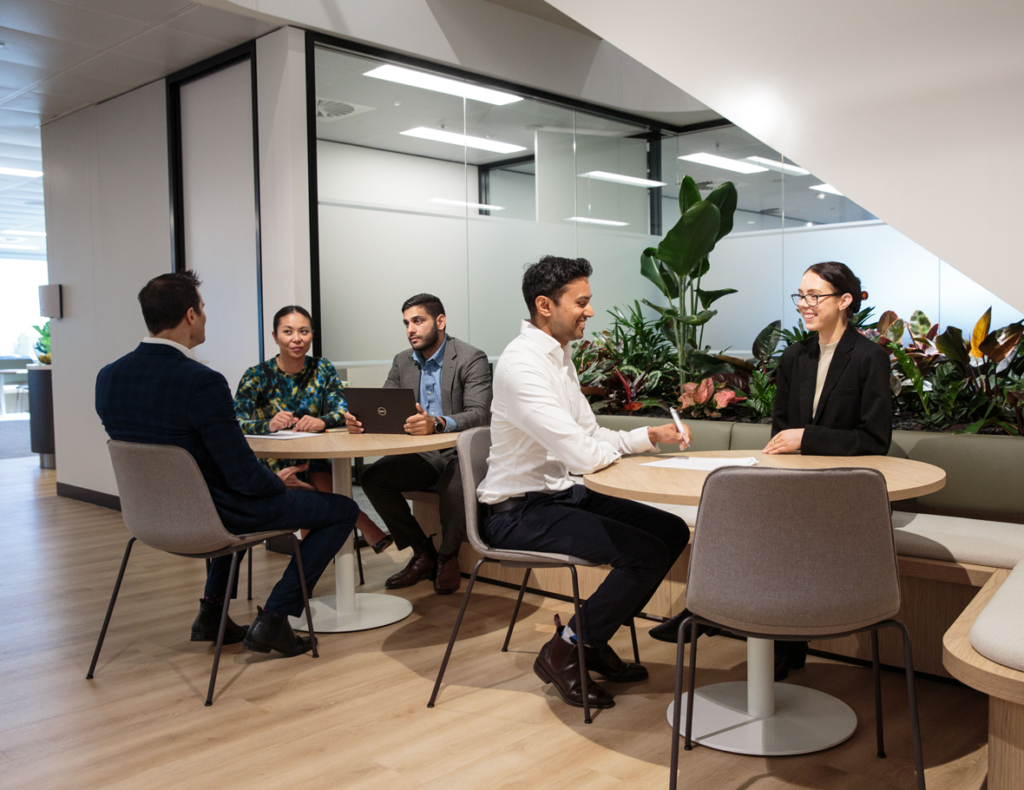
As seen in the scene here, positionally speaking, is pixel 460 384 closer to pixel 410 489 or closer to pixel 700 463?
pixel 410 489

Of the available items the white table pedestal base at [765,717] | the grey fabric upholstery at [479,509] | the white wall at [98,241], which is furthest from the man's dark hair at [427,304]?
the white wall at [98,241]

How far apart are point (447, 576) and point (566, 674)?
1349 millimetres

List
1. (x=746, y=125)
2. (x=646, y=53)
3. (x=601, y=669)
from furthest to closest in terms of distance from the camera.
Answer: (x=646, y=53)
(x=746, y=125)
(x=601, y=669)

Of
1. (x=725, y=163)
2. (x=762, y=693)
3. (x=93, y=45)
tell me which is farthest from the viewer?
(x=725, y=163)

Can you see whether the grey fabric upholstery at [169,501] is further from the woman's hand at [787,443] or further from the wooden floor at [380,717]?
the woman's hand at [787,443]

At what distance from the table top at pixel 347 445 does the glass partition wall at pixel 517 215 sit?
68.8 inches

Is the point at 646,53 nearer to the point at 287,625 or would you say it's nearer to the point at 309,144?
the point at 309,144

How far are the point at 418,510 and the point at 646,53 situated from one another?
8.25ft

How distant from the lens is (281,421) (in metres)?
3.75

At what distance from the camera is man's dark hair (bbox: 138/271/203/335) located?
3.01m

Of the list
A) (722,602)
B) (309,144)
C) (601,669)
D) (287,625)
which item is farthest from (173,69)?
(722,602)

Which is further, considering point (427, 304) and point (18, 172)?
point (18, 172)

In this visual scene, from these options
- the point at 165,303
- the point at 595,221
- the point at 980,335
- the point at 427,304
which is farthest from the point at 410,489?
the point at 595,221

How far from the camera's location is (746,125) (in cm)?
323
